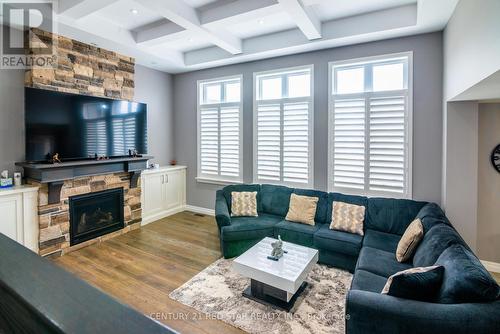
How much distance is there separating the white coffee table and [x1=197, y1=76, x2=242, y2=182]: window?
8.10 feet

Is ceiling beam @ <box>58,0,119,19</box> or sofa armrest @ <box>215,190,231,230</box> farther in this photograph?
sofa armrest @ <box>215,190,231,230</box>

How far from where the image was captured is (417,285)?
174 cm

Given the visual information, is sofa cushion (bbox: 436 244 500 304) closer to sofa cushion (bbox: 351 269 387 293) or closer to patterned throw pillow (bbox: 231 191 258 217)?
sofa cushion (bbox: 351 269 387 293)

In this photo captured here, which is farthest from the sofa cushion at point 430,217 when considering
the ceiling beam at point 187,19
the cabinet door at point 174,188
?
the cabinet door at point 174,188

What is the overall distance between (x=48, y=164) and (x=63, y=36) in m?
1.89

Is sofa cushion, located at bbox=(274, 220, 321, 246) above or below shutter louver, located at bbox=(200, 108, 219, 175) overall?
below

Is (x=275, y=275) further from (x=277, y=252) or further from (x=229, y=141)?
(x=229, y=141)

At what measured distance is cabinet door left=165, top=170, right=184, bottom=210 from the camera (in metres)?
5.47

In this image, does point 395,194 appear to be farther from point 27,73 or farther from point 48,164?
point 27,73

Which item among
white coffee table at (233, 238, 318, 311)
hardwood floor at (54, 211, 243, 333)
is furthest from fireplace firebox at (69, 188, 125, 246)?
white coffee table at (233, 238, 318, 311)

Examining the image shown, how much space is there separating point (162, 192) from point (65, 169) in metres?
2.00

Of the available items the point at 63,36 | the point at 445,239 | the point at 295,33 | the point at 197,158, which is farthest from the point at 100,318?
the point at 197,158

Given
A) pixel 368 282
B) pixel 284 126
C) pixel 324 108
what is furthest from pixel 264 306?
pixel 324 108

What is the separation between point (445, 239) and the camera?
7.34 feet
